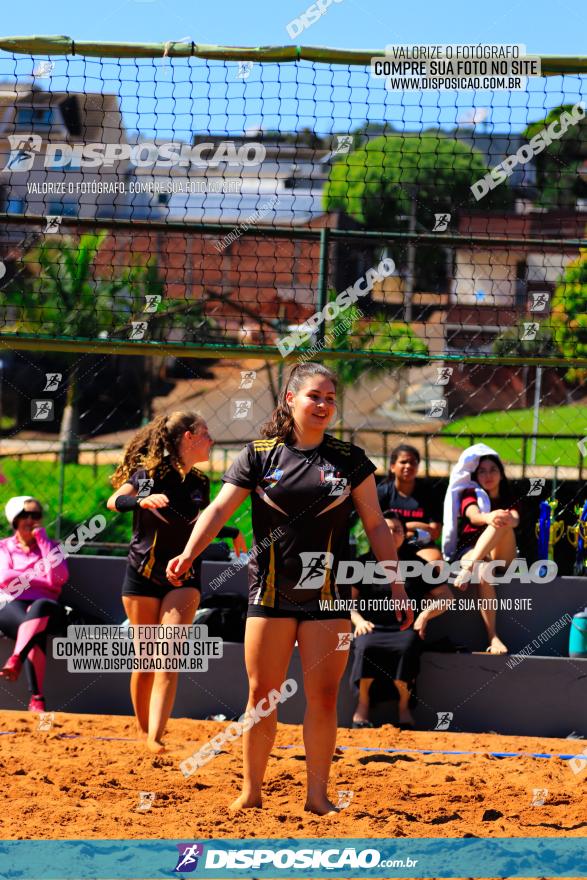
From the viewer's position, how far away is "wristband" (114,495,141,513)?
5750 mm

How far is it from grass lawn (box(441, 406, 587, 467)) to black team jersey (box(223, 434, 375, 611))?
14.8 feet

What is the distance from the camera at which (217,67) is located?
7.00 meters

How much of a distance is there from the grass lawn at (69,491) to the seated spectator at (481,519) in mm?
4772

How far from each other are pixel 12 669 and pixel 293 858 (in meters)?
3.39

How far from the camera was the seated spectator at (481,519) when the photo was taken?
6.87 m

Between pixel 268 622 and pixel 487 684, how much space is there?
274 centimetres

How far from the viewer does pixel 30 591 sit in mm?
6949

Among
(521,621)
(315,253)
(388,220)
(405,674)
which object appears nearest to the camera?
(405,674)

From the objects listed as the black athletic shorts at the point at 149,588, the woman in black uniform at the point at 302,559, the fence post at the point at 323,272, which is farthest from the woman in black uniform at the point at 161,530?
the fence post at the point at 323,272

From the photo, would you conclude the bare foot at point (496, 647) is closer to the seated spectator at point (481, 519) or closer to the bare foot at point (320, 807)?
the seated spectator at point (481, 519)

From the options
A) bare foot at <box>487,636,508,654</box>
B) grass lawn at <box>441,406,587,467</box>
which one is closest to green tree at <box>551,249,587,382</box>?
grass lawn at <box>441,406,587,467</box>

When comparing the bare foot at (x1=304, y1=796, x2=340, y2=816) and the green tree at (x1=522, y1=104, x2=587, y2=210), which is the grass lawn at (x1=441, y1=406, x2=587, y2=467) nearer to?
the green tree at (x1=522, y1=104, x2=587, y2=210)

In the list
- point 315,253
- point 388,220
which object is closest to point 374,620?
point 315,253

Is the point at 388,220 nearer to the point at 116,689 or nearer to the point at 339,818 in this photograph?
the point at 116,689
